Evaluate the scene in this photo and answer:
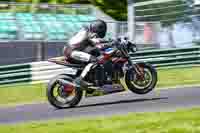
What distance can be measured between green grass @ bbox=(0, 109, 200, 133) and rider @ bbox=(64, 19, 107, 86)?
8.66 ft

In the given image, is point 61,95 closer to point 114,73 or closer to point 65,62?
point 65,62

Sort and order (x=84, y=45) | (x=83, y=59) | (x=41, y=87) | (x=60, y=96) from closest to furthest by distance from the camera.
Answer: (x=60, y=96)
(x=83, y=59)
(x=84, y=45)
(x=41, y=87)

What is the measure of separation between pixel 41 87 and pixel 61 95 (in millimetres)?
5591

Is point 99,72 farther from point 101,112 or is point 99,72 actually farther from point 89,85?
point 101,112

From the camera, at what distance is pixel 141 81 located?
1170 cm

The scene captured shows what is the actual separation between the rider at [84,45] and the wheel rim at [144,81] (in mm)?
894

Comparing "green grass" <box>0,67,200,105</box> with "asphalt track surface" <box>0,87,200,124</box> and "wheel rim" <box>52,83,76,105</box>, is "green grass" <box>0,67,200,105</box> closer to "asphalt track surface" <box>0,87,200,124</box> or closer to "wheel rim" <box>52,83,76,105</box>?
"asphalt track surface" <box>0,87,200,124</box>

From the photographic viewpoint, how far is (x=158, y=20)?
65.5ft

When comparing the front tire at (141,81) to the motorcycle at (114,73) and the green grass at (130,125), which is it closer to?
the motorcycle at (114,73)

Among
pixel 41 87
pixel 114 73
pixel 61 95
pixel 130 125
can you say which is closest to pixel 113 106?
pixel 114 73

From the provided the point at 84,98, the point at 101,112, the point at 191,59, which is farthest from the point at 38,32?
the point at 101,112

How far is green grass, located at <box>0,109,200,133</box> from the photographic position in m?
7.34

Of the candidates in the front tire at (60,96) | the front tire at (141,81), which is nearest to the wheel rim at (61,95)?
the front tire at (60,96)

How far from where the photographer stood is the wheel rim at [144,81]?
38.3 ft
